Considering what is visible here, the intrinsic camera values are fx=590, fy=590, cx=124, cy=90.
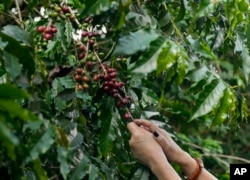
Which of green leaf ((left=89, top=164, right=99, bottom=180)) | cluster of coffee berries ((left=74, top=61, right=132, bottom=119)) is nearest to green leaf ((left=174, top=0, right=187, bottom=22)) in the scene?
cluster of coffee berries ((left=74, top=61, right=132, bottom=119))

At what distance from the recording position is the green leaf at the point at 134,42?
1.17 m

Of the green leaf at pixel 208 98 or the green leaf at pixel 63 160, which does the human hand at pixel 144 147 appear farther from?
the green leaf at pixel 63 160

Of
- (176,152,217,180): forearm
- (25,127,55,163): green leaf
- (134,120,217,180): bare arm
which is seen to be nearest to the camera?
(25,127,55,163): green leaf

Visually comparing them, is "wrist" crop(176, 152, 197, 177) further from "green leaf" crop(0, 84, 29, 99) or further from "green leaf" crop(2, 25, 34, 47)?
"green leaf" crop(0, 84, 29, 99)

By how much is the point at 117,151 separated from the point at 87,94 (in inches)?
6.4

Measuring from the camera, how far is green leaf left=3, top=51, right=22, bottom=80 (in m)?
1.12

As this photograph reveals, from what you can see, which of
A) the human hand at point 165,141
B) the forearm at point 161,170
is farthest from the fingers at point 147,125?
the forearm at point 161,170

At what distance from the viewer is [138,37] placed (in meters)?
1.18

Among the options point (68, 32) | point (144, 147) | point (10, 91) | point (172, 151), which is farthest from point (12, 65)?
point (172, 151)

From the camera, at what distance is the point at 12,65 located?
113 centimetres

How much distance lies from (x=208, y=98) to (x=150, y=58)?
191mm

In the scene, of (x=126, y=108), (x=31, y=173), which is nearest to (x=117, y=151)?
(x=126, y=108)

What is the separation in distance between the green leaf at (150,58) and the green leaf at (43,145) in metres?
0.20

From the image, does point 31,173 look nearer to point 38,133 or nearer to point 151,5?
point 38,133
